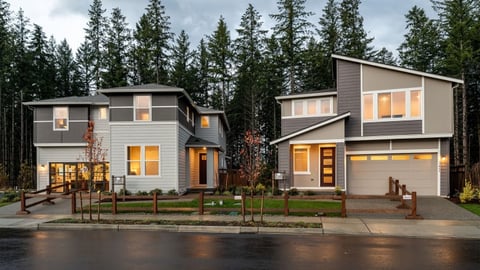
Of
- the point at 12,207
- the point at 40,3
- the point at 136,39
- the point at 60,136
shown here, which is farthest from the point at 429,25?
the point at 40,3

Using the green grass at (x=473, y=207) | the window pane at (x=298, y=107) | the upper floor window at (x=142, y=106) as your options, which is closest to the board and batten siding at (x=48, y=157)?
the upper floor window at (x=142, y=106)

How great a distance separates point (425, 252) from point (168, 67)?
39574 millimetres

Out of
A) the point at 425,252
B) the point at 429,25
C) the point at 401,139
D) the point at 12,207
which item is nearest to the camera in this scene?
the point at 425,252

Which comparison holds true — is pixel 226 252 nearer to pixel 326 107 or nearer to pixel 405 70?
pixel 405 70

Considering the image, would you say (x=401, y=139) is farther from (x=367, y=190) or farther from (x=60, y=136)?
(x=60, y=136)

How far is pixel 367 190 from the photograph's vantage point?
76.6 feet

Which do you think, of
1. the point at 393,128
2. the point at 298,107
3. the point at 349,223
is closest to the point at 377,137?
the point at 393,128

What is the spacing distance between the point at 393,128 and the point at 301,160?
554 cm

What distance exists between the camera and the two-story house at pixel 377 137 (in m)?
22.0

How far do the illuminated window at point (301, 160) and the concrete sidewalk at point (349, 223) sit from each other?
6.20 meters

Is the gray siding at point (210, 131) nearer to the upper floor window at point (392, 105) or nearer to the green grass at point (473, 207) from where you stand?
the upper floor window at point (392, 105)

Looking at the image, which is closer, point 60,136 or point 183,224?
point 183,224

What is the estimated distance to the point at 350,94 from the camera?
2350 centimetres

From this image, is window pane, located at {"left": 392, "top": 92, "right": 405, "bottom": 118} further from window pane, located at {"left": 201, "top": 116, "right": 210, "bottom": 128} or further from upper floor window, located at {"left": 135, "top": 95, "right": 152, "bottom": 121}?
window pane, located at {"left": 201, "top": 116, "right": 210, "bottom": 128}
